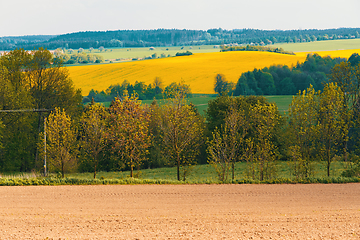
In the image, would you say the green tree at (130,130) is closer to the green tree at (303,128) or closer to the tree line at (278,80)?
the green tree at (303,128)

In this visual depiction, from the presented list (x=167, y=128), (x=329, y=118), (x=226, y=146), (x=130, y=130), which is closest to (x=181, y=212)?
(x=226, y=146)

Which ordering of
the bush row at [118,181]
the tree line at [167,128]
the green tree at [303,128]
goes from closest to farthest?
1. the bush row at [118,181]
2. the green tree at [303,128]
3. the tree line at [167,128]

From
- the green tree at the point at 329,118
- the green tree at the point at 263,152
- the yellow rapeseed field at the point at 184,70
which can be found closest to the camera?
the green tree at the point at 263,152

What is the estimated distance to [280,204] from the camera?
22750mm

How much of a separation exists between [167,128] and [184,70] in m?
88.8

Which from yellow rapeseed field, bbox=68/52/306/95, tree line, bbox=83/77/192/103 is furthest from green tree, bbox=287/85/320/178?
yellow rapeseed field, bbox=68/52/306/95

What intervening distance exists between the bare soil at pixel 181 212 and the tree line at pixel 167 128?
6.04 meters

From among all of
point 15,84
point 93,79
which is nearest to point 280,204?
point 15,84

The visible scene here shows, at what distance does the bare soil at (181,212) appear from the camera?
58.1 ft

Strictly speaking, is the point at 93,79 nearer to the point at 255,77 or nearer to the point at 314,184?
the point at 255,77

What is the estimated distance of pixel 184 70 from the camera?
123250 millimetres

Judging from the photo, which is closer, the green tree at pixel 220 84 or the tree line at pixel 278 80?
the green tree at pixel 220 84

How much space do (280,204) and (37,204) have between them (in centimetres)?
1457

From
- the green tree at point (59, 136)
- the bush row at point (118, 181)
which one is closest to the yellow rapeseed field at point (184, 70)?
the green tree at point (59, 136)
